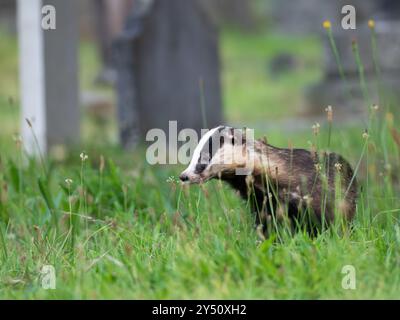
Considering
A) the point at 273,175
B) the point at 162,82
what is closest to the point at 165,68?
the point at 162,82

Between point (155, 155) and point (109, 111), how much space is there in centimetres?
615

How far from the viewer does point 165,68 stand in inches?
342

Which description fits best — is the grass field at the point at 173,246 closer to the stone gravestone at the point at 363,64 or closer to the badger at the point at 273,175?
the badger at the point at 273,175

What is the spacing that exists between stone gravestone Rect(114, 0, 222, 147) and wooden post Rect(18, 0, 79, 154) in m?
0.60

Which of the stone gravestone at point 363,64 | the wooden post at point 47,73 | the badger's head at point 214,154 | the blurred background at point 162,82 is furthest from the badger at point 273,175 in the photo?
the stone gravestone at point 363,64

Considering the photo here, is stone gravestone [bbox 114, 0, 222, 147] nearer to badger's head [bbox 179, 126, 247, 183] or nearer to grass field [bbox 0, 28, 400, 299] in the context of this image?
grass field [bbox 0, 28, 400, 299]

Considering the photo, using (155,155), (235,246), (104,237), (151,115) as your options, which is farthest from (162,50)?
(235,246)

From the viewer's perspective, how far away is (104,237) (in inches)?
179

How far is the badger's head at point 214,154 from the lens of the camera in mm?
4059

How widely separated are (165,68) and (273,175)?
15.1 ft

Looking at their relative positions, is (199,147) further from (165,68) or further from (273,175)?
(165,68)

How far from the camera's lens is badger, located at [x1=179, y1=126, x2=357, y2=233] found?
4074 mm

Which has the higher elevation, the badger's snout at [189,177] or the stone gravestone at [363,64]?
the stone gravestone at [363,64]
